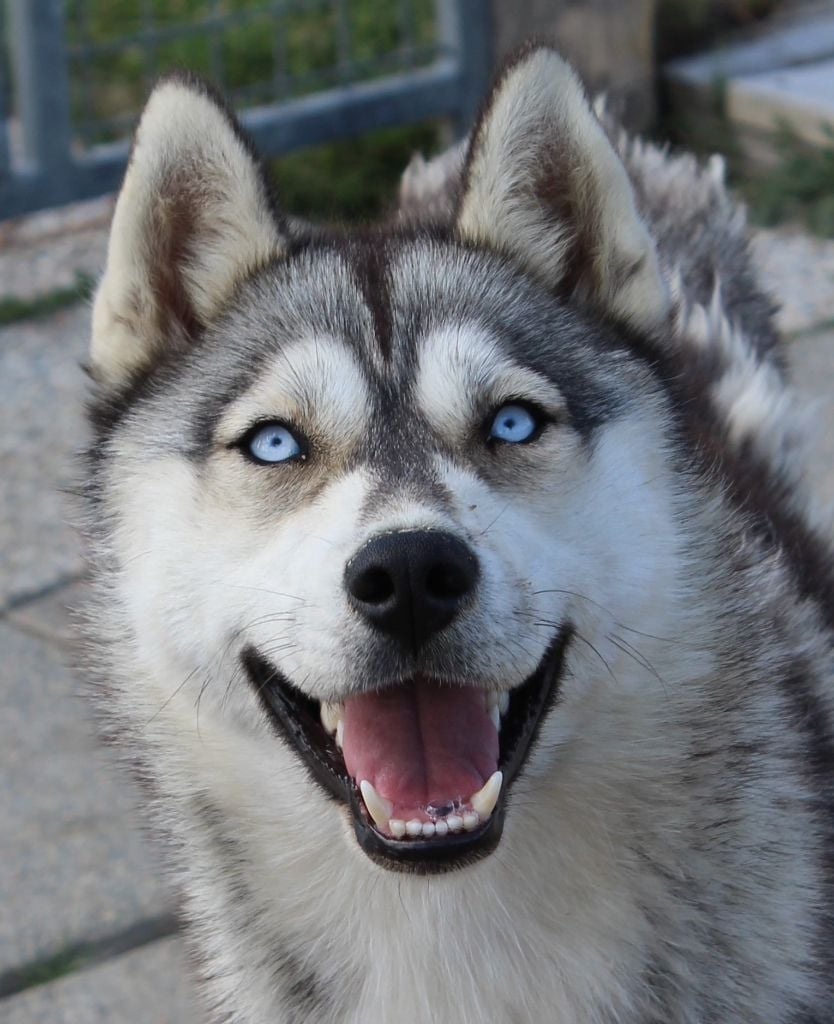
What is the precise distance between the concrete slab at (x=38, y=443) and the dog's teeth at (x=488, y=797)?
2.59m

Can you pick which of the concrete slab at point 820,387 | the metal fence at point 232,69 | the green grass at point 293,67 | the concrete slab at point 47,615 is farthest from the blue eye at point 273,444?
the green grass at point 293,67

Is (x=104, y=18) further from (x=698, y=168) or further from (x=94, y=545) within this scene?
(x=94, y=545)

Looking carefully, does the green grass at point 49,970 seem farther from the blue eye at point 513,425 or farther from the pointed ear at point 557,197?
the pointed ear at point 557,197

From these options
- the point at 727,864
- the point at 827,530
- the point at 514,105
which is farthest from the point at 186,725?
the point at 827,530

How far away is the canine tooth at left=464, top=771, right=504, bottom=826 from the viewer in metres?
2.38

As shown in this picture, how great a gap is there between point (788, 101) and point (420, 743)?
5354 millimetres

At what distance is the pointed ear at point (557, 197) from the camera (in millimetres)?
2791

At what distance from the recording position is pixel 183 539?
2660mm

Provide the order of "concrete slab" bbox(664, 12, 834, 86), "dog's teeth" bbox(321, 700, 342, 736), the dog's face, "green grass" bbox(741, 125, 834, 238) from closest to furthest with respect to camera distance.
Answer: the dog's face
"dog's teeth" bbox(321, 700, 342, 736)
"green grass" bbox(741, 125, 834, 238)
"concrete slab" bbox(664, 12, 834, 86)

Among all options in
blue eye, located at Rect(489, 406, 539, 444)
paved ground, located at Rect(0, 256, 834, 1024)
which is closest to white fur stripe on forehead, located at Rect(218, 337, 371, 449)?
blue eye, located at Rect(489, 406, 539, 444)

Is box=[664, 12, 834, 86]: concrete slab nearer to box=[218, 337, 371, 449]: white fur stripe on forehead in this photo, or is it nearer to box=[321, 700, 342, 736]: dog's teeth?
box=[218, 337, 371, 449]: white fur stripe on forehead

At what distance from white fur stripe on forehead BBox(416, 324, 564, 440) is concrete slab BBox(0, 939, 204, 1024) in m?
1.43

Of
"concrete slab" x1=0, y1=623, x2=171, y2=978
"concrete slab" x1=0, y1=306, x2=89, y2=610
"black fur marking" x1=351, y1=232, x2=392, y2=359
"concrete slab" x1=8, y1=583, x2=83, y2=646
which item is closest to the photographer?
"black fur marking" x1=351, y1=232, x2=392, y2=359

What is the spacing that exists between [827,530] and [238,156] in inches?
72.8
